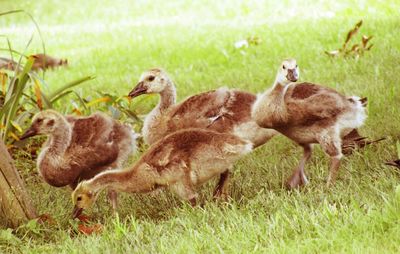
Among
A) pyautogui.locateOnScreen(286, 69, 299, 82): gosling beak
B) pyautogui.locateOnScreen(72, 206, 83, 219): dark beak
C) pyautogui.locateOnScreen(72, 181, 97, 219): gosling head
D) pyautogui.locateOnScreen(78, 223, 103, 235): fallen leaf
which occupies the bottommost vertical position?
pyautogui.locateOnScreen(78, 223, 103, 235): fallen leaf

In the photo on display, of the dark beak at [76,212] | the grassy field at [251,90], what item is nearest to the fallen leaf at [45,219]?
the grassy field at [251,90]

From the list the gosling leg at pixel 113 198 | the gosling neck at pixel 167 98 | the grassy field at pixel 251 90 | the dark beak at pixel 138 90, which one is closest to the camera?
the grassy field at pixel 251 90

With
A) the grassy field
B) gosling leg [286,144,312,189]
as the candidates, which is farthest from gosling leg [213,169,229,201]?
gosling leg [286,144,312,189]

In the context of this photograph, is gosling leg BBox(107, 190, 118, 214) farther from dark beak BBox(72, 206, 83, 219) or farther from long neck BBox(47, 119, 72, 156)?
long neck BBox(47, 119, 72, 156)

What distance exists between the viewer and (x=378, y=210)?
4.33 meters

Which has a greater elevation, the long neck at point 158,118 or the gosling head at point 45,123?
the gosling head at point 45,123

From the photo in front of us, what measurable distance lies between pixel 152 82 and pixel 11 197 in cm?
162

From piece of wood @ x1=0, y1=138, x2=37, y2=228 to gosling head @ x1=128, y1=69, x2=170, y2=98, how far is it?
4.56ft

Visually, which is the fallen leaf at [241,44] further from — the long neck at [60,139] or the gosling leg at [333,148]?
the gosling leg at [333,148]

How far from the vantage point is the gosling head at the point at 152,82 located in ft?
21.6

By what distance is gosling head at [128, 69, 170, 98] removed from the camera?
6578mm

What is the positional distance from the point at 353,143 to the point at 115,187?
196cm

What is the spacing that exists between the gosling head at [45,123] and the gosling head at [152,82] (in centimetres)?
72

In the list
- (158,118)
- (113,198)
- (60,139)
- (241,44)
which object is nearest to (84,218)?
(113,198)
